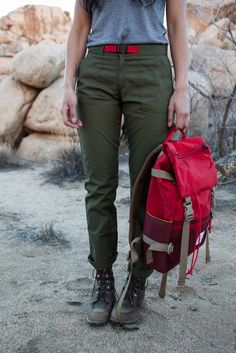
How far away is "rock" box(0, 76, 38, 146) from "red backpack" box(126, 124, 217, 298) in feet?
19.9

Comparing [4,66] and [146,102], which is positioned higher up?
[146,102]

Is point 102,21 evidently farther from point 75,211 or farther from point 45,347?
point 75,211

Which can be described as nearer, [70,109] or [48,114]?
[70,109]

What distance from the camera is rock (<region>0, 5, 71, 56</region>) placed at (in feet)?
78.9

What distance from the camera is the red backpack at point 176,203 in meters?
1.59

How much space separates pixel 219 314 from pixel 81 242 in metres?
1.37

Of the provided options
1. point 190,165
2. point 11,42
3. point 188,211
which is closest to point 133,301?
point 188,211

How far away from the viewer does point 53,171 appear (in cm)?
580

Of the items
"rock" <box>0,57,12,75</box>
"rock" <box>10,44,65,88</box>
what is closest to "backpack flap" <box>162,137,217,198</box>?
"rock" <box>10,44,65,88</box>

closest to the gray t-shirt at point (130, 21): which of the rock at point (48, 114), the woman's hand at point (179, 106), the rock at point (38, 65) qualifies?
the woman's hand at point (179, 106)

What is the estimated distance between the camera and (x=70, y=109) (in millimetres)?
1800

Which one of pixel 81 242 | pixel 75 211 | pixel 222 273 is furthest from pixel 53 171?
pixel 222 273

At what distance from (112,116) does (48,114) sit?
223 inches

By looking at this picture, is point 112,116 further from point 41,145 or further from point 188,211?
point 41,145
